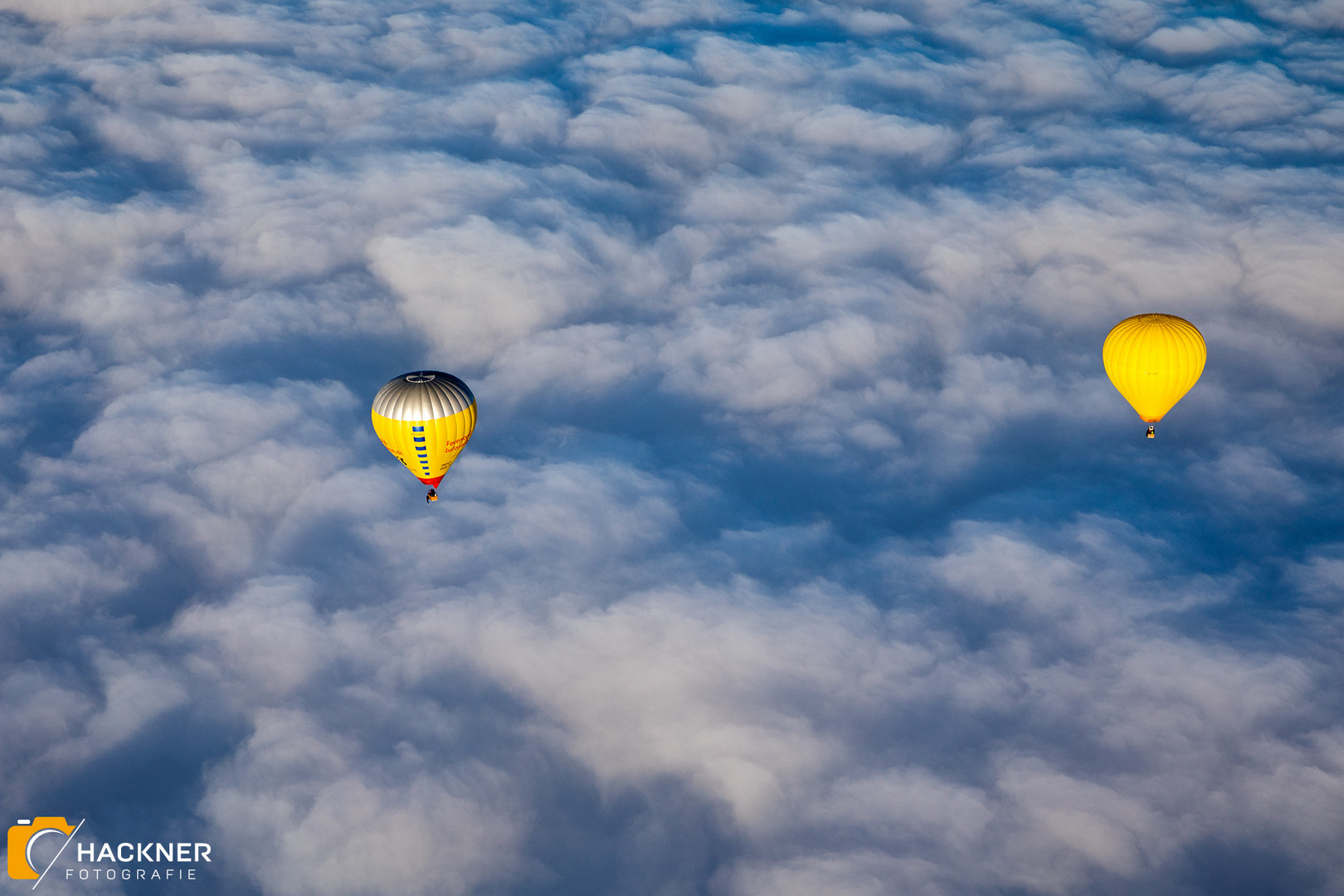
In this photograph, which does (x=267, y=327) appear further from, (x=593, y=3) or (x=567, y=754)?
(x=593, y=3)

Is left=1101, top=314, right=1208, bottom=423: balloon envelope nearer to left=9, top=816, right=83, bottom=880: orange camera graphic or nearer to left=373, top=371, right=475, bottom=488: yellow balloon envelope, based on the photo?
left=373, top=371, right=475, bottom=488: yellow balloon envelope

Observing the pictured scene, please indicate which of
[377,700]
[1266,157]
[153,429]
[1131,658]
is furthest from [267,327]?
[1266,157]

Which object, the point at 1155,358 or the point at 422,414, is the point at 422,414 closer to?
the point at 422,414

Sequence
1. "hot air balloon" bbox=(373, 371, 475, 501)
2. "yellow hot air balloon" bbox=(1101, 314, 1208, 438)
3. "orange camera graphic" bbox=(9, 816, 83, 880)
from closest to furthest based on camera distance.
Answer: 1. "hot air balloon" bbox=(373, 371, 475, 501)
2. "yellow hot air balloon" bbox=(1101, 314, 1208, 438)
3. "orange camera graphic" bbox=(9, 816, 83, 880)
